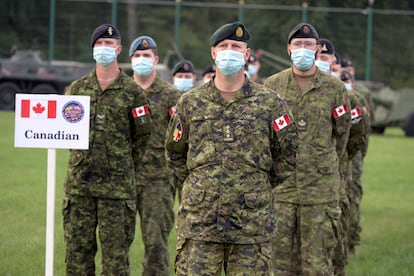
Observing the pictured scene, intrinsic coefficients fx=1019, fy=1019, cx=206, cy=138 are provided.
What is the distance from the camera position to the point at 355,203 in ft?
40.6

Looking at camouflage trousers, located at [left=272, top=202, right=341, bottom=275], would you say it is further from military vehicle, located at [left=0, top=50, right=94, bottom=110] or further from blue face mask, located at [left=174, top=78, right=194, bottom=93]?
military vehicle, located at [left=0, top=50, right=94, bottom=110]

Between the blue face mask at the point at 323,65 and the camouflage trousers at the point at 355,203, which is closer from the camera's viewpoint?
the blue face mask at the point at 323,65

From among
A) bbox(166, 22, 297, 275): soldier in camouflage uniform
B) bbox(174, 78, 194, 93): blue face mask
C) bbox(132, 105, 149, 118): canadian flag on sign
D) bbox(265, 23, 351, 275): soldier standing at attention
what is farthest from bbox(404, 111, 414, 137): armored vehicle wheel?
bbox(166, 22, 297, 275): soldier in camouflage uniform

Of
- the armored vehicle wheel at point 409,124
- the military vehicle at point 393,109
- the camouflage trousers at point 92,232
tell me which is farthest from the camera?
the military vehicle at point 393,109

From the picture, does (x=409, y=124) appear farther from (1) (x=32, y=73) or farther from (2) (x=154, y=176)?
(2) (x=154, y=176)

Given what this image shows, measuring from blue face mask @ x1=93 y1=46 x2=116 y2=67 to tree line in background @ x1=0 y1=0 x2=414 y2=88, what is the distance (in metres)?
29.2

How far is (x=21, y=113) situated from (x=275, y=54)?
105ft

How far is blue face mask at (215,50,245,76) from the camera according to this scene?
641cm

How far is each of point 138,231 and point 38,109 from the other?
650 cm

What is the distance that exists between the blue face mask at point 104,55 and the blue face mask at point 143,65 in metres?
1.49

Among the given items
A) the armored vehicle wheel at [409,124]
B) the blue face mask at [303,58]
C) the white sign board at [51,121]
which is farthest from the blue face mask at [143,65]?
the armored vehicle wheel at [409,124]

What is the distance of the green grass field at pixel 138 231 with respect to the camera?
1109cm

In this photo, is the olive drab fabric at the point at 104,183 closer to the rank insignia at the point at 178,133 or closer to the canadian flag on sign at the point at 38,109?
the canadian flag on sign at the point at 38,109

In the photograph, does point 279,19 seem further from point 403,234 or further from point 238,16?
point 403,234
